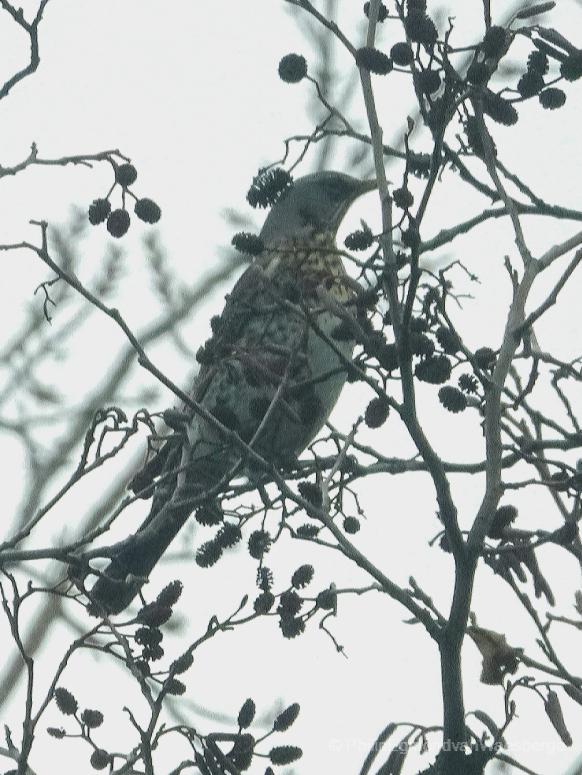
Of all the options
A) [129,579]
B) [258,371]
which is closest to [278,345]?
[258,371]

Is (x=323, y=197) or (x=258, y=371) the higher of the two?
(x=323, y=197)

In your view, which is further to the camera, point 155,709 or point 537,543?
point 155,709

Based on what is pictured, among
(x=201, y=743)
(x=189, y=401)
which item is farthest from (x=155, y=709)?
(x=189, y=401)

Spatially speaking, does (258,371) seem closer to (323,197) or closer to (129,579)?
(129,579)

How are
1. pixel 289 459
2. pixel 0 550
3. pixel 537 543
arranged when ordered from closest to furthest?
pixel 537 543, pixel 0 550, pixel 289 459

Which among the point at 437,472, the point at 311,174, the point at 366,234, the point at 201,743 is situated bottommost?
the point at 201,743

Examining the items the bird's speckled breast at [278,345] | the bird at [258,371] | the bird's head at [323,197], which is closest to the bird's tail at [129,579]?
the bird at [258,371]

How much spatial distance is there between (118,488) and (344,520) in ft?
11.4

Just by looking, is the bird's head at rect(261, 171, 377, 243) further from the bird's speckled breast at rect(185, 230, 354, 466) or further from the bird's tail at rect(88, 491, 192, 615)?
the bird's tail at rect(88, 491, 192, 615)

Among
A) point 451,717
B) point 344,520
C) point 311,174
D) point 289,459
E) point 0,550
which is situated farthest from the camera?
point 311,174

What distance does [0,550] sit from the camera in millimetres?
2590

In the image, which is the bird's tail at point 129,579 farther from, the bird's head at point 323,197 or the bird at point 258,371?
the bird's head at point 323,197

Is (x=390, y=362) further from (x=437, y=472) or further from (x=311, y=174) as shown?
(x=311, y=174)

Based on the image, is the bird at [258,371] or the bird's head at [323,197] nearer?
the bird at [258,371]
